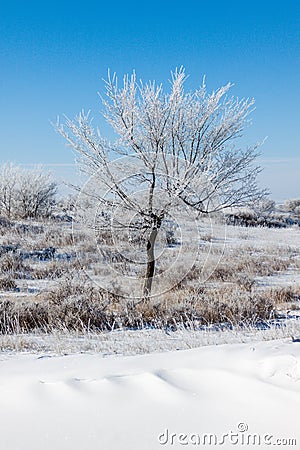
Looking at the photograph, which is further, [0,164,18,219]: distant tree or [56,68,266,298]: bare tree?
[0,164,18,219]: distant tree

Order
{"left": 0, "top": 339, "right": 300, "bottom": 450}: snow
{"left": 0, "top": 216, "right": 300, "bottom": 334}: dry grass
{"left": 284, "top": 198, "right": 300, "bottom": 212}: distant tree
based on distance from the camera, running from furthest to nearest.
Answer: {"left": 284, "top": 198, "right": 300, "bottom": 212}: distant tree, {"left": 0, "top": 216, "right": 300, "bottom": 334}: dry grass, {"left": 0, "top": 339, "right": 300, "bottom": 450}: snow

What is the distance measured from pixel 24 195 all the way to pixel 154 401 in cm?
2396

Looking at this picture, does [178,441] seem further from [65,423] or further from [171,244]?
[171,244]

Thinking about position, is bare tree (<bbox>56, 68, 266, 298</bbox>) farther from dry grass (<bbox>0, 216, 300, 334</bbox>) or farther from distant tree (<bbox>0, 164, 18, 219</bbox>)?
distant tree (<bbox>0, 164, 18, 219</bbox>)

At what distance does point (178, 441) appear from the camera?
9.64ft

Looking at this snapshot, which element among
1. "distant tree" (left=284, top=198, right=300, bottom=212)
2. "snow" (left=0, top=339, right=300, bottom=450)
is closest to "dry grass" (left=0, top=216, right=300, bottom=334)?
"snow" (left=0, top=339, right=300, bottom=450)

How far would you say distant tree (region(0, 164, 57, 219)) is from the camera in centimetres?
2569

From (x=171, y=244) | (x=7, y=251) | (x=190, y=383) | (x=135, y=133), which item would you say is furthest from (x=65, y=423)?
(x=7, y=251)

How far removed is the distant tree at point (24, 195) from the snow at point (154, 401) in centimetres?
2204

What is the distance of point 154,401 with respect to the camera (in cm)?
342

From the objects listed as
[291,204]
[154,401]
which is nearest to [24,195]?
[154,401]

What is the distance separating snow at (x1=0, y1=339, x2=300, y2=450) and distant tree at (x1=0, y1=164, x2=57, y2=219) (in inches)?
868

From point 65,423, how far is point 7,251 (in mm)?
12874

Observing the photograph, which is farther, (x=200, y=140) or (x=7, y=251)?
(x=7, y=251)
